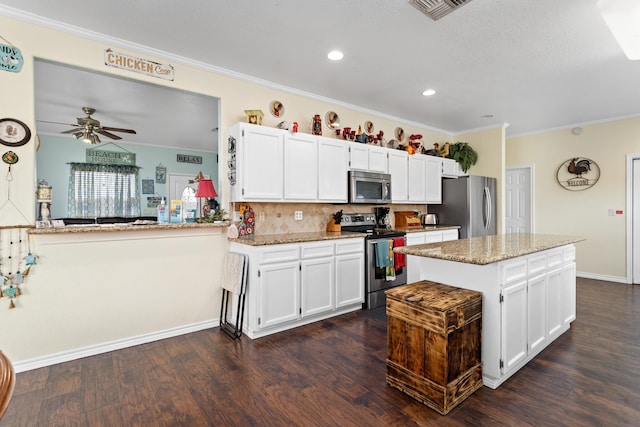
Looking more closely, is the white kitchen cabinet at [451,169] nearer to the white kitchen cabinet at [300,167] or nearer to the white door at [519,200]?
the white door at [519,200]

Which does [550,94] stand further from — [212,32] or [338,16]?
[212,32]

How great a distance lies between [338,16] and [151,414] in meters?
2.96

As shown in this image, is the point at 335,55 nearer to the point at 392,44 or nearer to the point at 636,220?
the point at 392,44

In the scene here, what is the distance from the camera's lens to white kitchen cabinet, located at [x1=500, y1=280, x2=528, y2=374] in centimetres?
214

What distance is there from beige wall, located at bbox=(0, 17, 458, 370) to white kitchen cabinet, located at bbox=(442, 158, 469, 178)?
11.5ft

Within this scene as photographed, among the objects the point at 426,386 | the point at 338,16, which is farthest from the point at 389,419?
the point at 338,16

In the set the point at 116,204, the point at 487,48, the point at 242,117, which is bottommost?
the point at 116,204

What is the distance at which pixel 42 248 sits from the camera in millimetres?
2486

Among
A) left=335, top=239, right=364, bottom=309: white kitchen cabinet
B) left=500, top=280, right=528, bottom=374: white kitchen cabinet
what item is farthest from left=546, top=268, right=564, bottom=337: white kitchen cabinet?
left=335, top=239, right=364, bottom=309: white kitchen cabinet

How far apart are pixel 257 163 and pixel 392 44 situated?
1678 millimetres

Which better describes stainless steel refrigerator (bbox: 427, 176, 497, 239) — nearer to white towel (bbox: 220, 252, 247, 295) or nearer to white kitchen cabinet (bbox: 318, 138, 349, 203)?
white kitchen cabinet (bbox: 318, 138, 349, 203)

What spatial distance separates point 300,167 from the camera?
11.8 ft

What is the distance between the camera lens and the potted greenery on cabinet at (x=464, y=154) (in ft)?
18.4

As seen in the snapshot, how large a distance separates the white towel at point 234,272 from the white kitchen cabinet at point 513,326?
2.14 m
